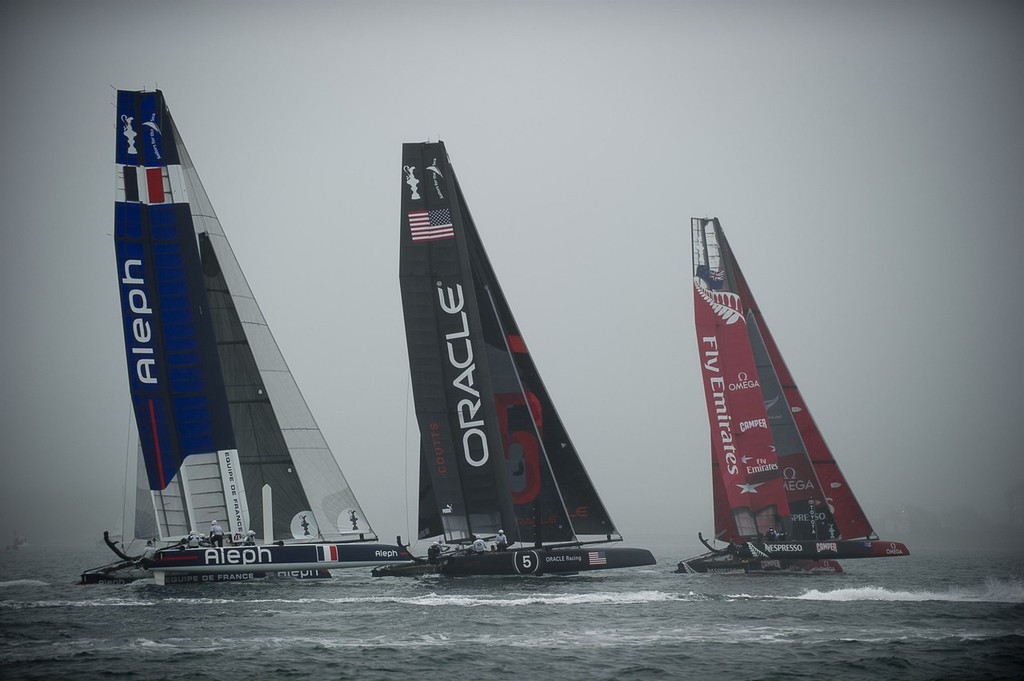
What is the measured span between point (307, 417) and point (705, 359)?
16.2 meters

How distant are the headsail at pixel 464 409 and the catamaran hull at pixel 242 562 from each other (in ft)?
11.1

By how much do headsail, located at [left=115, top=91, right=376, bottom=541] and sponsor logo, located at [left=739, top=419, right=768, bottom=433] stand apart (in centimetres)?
1518

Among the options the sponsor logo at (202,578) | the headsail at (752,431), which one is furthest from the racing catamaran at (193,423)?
the headsail at (752,431)

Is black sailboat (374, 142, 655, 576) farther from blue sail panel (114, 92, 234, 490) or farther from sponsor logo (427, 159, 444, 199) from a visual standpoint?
blue sail panel (114, 92, 234, 490)

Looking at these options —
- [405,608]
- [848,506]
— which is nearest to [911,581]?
[848,506]

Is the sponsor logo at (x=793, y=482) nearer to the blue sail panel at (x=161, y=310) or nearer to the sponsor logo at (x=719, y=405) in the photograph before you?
the sponsor logo at (x=719, y=405)

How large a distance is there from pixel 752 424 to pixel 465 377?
39.8ft

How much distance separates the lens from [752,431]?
39531mm

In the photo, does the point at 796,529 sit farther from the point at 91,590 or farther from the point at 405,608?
the point at 91,590

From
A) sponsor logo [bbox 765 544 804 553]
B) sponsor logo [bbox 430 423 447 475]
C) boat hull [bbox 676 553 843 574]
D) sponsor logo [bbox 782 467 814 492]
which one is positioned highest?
sponsor logo [bbox 430 423 447 475]

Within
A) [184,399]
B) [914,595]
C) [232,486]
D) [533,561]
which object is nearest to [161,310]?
[184,399]

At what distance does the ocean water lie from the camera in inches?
750

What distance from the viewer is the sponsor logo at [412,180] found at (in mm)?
35938

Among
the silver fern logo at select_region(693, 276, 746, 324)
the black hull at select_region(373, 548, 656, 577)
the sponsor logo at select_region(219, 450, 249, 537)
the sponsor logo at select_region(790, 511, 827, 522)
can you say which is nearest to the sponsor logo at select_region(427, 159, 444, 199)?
the sponsor logo at select_region(219, 450, 249, 537)
